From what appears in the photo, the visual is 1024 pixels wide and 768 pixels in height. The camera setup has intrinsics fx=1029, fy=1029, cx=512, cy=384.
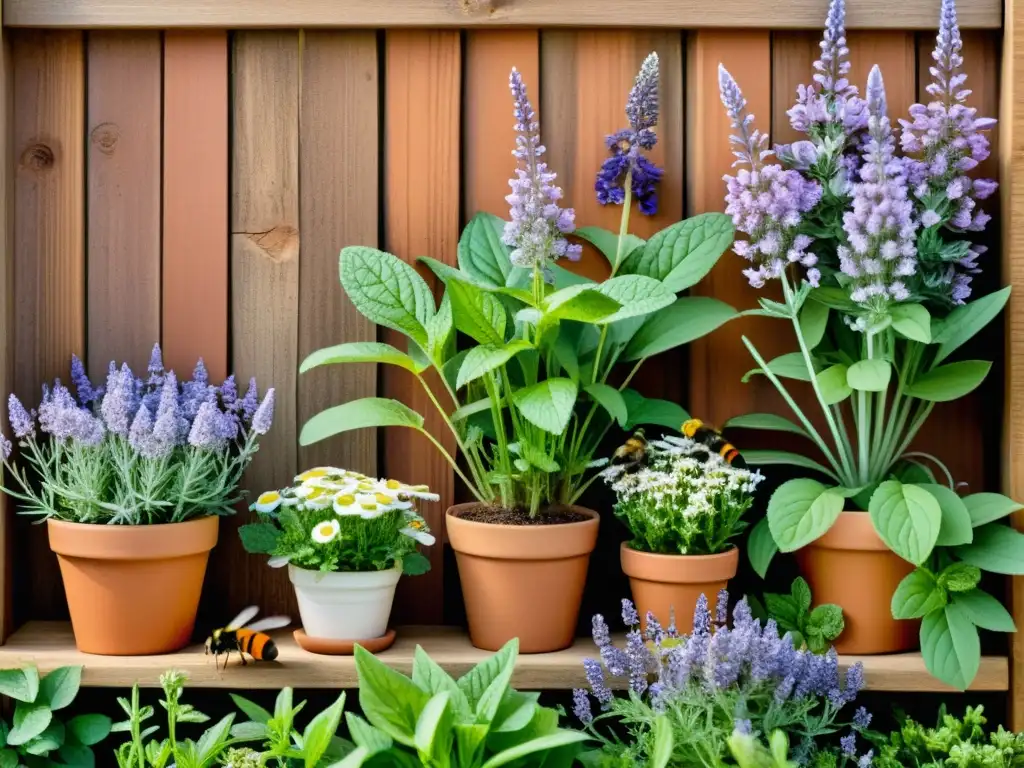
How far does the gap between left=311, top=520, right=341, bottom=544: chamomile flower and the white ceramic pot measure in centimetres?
6

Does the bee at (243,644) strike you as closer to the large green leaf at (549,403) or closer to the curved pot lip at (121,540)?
the curved pot lip at (121,540)

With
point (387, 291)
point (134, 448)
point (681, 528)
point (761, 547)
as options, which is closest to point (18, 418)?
point (134, 448)

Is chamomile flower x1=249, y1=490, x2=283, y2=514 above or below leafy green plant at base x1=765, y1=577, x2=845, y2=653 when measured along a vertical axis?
above

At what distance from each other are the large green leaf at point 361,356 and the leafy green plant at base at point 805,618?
29.1 inches

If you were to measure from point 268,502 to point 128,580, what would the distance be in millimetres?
254

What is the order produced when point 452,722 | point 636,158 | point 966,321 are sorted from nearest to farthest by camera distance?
point 452,722 → point 966,321 → point 636,158

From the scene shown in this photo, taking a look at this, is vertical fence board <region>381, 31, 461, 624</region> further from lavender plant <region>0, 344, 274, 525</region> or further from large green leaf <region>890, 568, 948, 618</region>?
large green leaf <region>890, 568, 948, 618</region>

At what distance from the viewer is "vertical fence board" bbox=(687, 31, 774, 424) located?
1.91 meters

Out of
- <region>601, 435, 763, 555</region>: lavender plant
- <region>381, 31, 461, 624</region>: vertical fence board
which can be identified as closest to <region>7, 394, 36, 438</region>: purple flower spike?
<region>381, 31, 461, 624</region>: vertical fence board

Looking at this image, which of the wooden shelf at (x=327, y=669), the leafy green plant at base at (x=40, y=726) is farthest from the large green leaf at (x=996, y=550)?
the leafy green plant at base at (x=40, y=726)

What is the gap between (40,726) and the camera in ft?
5.41

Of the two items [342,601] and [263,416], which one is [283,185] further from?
[342,601]

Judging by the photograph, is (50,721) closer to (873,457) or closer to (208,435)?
(208,435)

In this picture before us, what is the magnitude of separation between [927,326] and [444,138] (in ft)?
3.02
